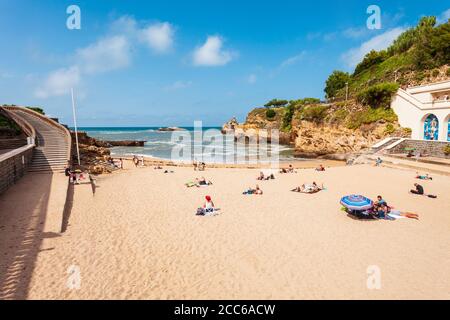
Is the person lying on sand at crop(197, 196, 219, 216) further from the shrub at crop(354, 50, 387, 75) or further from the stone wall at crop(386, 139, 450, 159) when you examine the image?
the shrub at crop(354, 50, 387, 75)

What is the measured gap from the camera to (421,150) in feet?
85.9

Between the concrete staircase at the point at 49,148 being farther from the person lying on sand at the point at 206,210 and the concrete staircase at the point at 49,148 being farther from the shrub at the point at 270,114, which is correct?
the shrub at the point at 270,114

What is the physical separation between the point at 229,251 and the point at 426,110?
30806 millimetres

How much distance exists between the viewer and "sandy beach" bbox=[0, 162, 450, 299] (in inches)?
236

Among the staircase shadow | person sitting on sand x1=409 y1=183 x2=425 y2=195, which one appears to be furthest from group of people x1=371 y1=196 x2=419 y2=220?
the staircase shadow

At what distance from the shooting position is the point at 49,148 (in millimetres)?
20891

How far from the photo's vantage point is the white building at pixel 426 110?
84.6 feet

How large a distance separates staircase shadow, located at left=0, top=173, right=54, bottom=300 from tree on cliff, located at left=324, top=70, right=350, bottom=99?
78.2m

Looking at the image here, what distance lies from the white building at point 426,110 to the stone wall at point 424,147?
193cm

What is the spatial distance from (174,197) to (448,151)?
2518cm

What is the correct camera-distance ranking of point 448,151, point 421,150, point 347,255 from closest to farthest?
point 347,255 → point 448,151 → point 421,150

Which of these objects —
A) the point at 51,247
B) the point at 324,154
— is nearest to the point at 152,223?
the point at 51,247

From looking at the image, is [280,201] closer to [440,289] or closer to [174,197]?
[174,197]

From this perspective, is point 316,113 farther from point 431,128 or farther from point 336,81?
point 336,81
